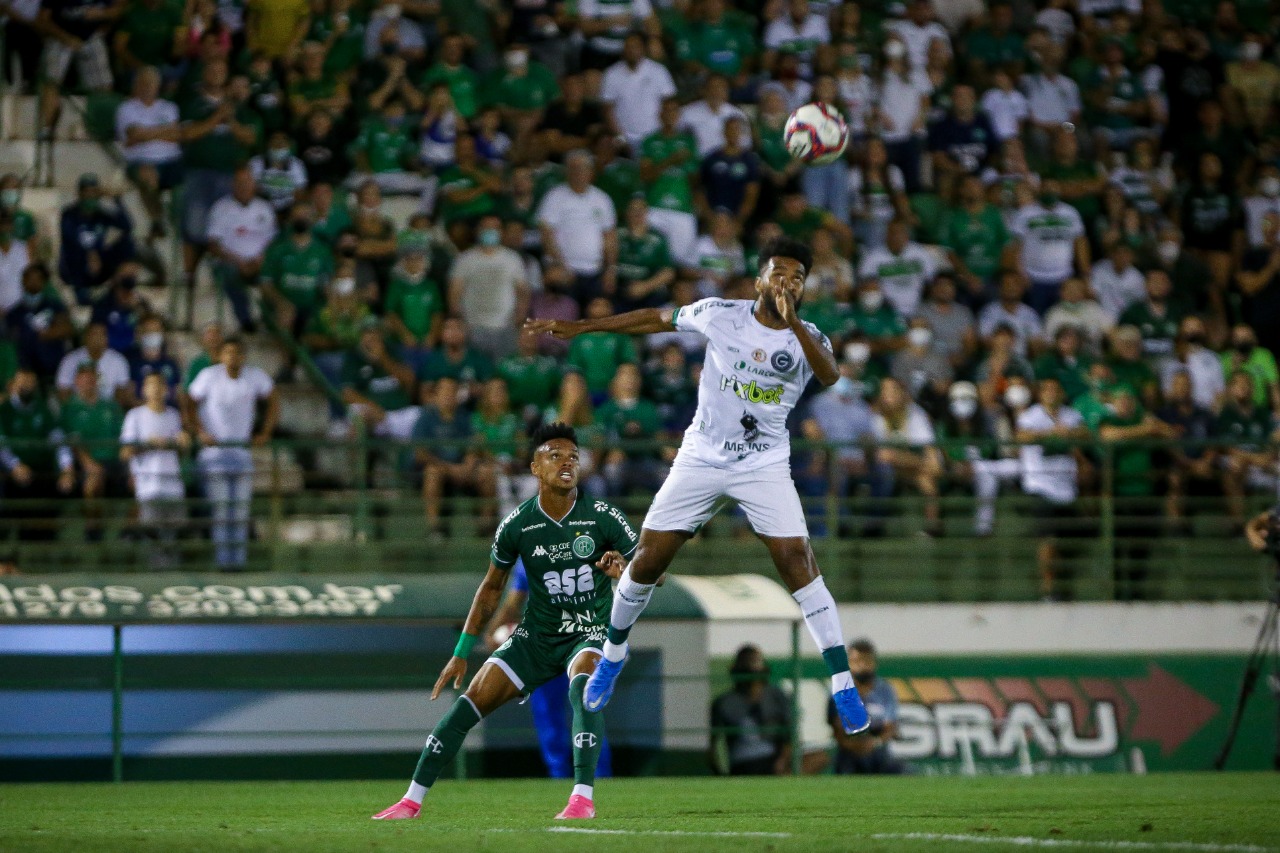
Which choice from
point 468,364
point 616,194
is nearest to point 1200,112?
point 616,194

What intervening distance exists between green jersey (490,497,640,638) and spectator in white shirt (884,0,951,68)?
1201 cm

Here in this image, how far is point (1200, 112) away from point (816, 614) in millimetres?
13349

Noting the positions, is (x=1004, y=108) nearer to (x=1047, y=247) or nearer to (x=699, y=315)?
(x=1047, y=247)

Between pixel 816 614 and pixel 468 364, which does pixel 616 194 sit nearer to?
pixel 468 364

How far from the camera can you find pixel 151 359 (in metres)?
17.0

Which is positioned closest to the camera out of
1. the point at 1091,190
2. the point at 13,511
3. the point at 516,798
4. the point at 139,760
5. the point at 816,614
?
the point at 816,614

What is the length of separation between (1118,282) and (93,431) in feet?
33.1

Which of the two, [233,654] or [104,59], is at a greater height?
[104,59]

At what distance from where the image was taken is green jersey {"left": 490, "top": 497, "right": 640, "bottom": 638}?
10258 millimetres

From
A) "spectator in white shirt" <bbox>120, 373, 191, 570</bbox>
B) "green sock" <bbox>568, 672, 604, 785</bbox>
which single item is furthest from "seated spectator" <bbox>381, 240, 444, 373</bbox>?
"green sock" <bbox>568, 672, 604, 785</bbox>

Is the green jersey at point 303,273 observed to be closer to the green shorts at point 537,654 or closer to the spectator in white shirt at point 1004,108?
the spectator in white shirt at point 1004,108

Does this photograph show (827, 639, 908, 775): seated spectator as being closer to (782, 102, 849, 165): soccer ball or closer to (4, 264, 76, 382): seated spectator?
(782, 102, 849, 165): soccer ball

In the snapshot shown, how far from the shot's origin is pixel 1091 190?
2072cm

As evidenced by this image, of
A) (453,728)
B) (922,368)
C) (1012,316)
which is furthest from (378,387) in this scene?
(453,728)
